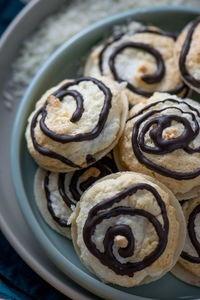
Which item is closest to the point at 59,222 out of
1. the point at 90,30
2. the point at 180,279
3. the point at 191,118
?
the point at 180,279

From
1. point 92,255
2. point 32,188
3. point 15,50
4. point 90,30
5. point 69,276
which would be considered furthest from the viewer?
point 15,50

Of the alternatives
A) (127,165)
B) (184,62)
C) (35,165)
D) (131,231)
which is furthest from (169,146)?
(35,165)

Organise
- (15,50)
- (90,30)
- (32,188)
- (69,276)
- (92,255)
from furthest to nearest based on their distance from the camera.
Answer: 1. (15,50)
2. (90,30)
3. (32,188)
4. (69,276)
5. (92,255)

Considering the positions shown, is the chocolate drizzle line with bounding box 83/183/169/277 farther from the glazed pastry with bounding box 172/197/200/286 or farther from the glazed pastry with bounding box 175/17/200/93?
the glazed pastry with bounding box 175/17/200/93

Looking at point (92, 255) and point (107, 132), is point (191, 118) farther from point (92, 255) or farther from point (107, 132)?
point (92, 255)

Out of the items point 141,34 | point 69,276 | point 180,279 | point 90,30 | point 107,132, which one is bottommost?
point 180,279

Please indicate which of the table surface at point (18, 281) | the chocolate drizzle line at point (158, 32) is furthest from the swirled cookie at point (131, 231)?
the chocolate drizzle line at point (158, 32)
